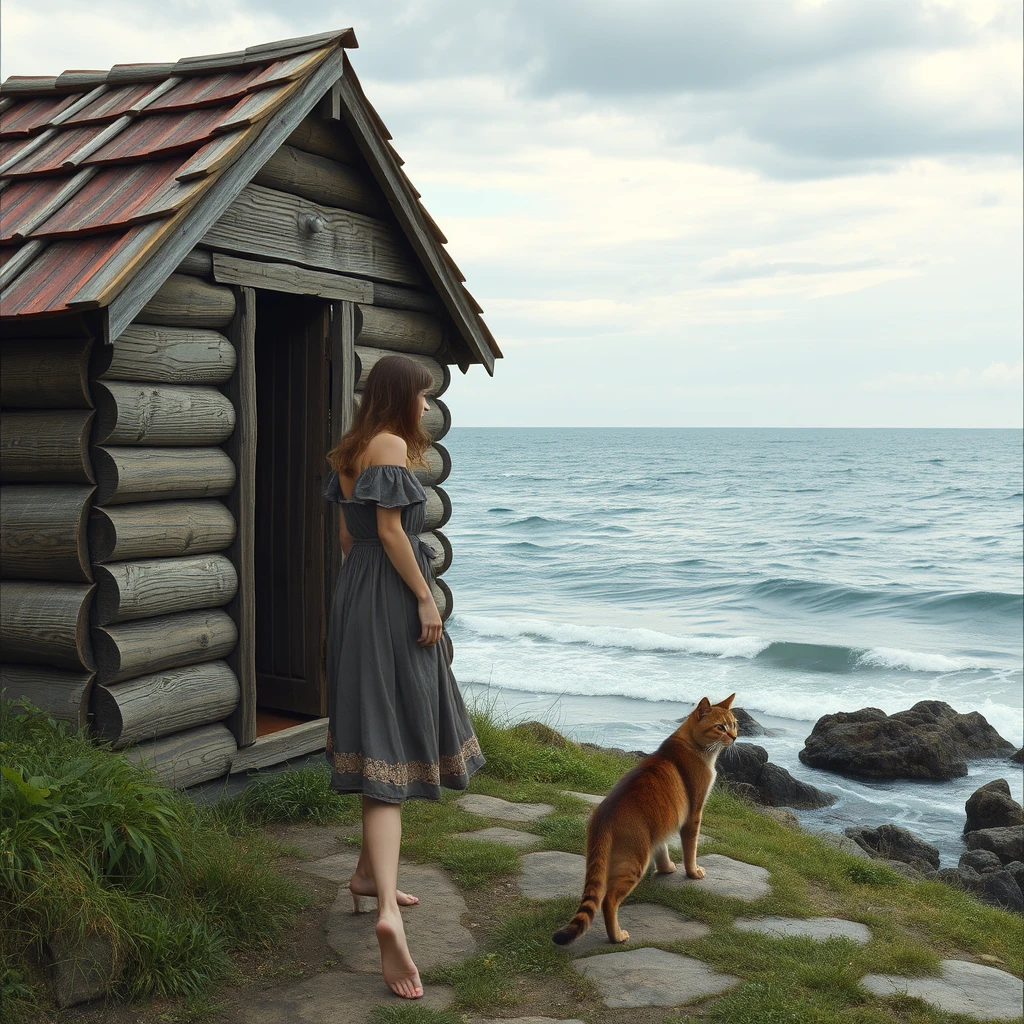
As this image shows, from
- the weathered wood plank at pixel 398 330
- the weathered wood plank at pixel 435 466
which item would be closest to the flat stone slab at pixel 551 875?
the weathered wood plank at pixel 435 466

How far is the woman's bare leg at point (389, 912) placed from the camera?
3.91 meters

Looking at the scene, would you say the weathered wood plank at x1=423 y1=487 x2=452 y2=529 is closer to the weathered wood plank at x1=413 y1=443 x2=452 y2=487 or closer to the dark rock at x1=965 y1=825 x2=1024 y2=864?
the weathered wood plank at x1=413 y1=443 x2=452 y2=487

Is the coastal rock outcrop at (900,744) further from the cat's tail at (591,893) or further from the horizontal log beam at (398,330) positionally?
the cat's tail at (591,893)

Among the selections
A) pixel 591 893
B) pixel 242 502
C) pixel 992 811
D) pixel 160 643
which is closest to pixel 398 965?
pixel 591 893

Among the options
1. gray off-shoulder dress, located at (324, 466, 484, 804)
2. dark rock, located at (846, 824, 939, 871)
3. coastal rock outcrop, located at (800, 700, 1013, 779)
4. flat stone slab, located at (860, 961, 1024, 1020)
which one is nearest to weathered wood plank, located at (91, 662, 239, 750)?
gray off-shoulder dress, located at (324, 466, 484, 804)

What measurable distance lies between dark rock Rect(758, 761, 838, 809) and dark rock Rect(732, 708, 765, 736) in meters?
2.84

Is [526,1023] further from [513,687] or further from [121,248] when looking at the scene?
[513,687]

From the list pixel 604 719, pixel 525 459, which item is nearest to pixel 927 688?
pixel 604 719

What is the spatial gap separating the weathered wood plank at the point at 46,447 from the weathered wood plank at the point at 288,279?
117cm

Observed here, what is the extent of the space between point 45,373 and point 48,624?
1.21 m

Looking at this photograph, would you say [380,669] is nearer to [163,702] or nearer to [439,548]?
[163,702]

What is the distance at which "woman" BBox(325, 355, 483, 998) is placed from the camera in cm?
417

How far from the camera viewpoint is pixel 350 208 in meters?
6.70

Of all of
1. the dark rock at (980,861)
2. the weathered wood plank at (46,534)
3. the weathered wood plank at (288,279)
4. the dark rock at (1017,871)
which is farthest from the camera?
the dark rock at (980,861)
